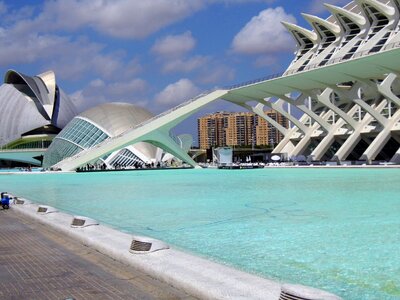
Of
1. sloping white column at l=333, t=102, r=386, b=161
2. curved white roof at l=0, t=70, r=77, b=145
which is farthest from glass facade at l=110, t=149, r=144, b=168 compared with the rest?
curved white roof at l=0, t=70, r=77, b=145

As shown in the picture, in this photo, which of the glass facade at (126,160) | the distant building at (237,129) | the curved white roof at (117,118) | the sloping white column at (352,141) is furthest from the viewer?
the distant building at (237,129)

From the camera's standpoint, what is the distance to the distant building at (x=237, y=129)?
11194 cm

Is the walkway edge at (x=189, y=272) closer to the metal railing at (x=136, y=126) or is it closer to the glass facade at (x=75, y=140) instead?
the metal railing at (x=136, y=126)

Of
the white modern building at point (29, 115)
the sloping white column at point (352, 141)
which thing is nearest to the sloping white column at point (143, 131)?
the sloping white column at point (352, 141)

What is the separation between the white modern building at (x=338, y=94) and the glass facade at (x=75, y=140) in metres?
3.52

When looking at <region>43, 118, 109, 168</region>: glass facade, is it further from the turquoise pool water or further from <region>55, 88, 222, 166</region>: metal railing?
the turquoise pool water

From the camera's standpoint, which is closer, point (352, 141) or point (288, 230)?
point (288, 230)

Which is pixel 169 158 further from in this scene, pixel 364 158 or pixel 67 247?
pixel 67 247

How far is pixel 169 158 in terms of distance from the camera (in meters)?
53.6

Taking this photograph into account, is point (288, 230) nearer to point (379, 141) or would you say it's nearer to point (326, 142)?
point (379, 141)

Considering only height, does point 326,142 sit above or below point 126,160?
above

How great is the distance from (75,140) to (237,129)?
2811 inches

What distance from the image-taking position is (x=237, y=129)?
11581 cm

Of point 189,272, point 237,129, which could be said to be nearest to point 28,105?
point 237,129
